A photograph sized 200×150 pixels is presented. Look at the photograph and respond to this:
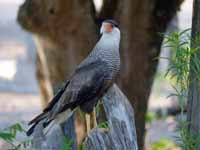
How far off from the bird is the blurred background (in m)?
3.72

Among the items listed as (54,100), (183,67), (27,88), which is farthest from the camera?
(27,88)

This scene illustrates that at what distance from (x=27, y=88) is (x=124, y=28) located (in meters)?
6.45

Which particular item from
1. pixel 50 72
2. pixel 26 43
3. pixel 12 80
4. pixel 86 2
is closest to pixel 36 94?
pixel 12 80

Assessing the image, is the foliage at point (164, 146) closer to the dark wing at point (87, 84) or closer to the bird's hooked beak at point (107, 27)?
the dark wing at point (87, 84)

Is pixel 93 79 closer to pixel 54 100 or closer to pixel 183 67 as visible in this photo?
pixel 54 100

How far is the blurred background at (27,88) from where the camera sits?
9422mm

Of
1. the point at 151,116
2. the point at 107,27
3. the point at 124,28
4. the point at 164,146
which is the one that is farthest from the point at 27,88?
the point at 107,27

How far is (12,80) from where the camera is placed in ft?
40.5

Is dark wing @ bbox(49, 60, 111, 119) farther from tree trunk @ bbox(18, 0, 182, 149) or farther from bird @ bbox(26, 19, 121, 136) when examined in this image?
tree trunk @ bbox(18, 0, 182, 149)

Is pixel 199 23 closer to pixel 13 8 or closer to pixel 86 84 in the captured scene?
pixel 86 84

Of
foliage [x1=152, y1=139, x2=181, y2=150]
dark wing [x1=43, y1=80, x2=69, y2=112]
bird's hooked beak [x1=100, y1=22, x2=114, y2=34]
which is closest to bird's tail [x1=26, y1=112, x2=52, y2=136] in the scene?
dark wing [x1=43, y1=80, x2=69, y2=112]

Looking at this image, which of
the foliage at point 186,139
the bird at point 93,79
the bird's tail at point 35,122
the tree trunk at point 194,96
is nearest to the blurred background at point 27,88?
the bird at point 93,79

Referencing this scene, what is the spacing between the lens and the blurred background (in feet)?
30.9

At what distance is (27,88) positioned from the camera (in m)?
12.1
